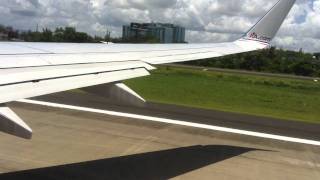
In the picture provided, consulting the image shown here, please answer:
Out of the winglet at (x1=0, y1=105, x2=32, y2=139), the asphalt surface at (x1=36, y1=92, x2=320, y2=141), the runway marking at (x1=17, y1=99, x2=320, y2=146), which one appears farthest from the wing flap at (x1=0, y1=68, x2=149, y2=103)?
the asphalt surface at (x1=36, y1=92, x2=320, y2=141)

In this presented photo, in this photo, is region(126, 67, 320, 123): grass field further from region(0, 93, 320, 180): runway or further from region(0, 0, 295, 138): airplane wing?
region(0, 0, 295, 138): airplane wing

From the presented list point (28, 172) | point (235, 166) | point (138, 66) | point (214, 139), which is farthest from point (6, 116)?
point (214, 139)

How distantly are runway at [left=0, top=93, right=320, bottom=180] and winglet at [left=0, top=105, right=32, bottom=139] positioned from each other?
4016mm

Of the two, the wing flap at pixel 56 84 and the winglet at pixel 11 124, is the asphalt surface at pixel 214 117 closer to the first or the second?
the wing flap at pixel 56 84

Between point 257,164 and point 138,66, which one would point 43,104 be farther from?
point 138,66

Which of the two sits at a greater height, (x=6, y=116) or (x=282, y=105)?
(x=6, y=116)

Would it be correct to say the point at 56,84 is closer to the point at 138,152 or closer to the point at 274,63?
the point at 138,152

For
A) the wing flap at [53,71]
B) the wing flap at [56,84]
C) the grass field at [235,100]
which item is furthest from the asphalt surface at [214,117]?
the wing flap at [56,84]

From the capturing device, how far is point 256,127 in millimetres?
14172

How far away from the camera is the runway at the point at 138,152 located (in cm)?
884

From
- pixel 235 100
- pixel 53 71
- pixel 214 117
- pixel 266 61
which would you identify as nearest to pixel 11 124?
pixel 53 71

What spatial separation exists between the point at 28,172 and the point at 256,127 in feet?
25.1

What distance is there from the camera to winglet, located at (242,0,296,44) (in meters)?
8.73

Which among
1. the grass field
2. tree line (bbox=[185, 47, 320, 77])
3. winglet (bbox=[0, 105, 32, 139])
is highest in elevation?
winglet (bbox=[0, 105, 32, 139])
